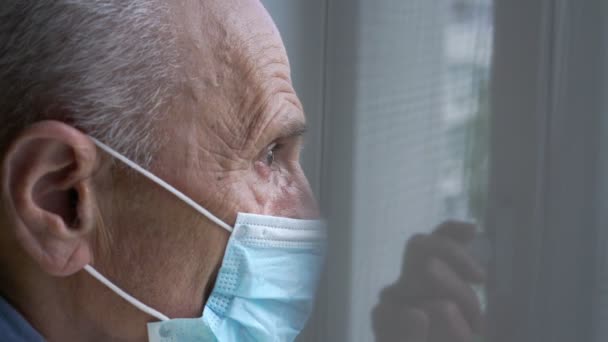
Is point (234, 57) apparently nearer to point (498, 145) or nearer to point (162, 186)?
point (162, 186)

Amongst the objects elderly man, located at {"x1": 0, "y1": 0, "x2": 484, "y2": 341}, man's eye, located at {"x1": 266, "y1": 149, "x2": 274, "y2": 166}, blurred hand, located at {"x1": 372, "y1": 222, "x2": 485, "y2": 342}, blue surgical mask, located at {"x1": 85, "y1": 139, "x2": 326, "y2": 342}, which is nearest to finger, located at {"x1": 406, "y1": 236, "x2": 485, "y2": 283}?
blurred hand, located at {"x1": 372, "y1": 222, "x2": 485, "y2": 342}

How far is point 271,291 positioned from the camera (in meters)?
1.05

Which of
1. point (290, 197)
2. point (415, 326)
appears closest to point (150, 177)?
point (290, 197)

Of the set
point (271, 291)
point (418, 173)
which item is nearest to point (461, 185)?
point (418, 173)

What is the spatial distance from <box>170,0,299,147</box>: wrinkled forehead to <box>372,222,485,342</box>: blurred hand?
43 cm

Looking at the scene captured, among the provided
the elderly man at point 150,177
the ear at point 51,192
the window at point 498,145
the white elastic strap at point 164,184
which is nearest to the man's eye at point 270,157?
the elderly man at point 150,177

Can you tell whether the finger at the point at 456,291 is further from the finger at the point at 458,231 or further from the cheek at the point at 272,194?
the cheek at the point at 272,194

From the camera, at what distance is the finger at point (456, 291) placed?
24.2 inches

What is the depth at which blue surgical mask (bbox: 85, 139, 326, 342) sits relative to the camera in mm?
1003

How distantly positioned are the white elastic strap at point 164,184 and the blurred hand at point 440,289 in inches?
16.3

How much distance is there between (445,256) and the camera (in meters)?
0.62

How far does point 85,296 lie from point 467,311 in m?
0.59

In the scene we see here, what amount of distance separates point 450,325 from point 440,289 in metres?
0.03

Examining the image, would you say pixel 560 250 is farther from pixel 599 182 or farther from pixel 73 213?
pixel 73 213
